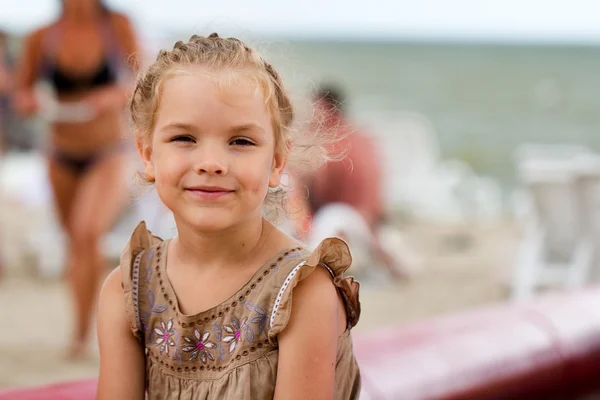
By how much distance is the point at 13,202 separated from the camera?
768 centimetres

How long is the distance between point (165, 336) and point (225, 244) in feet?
0.48

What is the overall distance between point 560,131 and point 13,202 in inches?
690

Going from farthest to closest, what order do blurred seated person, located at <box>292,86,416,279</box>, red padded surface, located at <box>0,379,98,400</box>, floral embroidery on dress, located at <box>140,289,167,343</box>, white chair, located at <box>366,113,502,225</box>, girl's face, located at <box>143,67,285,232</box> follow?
white chair, located at <box>366,113,502,225</box>
blurred seated person, located at <box>292,86,416,279</box>
red padded surface, located at <box>0,379,98,400</box>
floral embroidery on dress, located at <box>140,289,167,343</box>
girl's face, located at <box>143,67,285,232</box>

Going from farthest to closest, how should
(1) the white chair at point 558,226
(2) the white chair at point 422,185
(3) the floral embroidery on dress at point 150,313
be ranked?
1. (2) the white chair at point 422,185
2. (1) the white chair at point 558,226
3. (3) the floral embroidery on dress at point 150,313

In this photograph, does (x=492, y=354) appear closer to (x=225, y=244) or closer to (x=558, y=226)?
(x=225, y=244)

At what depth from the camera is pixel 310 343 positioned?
1032 millimetres

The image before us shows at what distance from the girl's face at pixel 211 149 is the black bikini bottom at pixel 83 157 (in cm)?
242

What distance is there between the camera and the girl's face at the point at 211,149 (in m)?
1.01

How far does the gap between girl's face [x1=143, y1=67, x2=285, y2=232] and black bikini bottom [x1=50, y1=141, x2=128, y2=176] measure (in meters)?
2.42

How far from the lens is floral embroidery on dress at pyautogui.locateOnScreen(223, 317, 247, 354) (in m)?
1.07

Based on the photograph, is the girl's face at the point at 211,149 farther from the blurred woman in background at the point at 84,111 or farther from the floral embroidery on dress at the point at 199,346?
the blurred woman in background at the point at 84,111

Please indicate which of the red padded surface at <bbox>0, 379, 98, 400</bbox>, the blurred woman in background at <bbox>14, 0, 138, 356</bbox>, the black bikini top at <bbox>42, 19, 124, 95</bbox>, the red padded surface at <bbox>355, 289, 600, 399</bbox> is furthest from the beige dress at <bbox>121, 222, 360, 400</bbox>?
the black bikini top at <bbox>42, 19, 124, 95</bbox>

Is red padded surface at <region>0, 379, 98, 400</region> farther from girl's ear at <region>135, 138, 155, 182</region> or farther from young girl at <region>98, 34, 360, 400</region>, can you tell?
girl's ear at <region>135, 138, 155, 182</region>

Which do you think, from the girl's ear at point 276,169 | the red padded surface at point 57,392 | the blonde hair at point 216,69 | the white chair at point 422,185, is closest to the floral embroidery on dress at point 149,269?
the blonde hair at point 216,69
